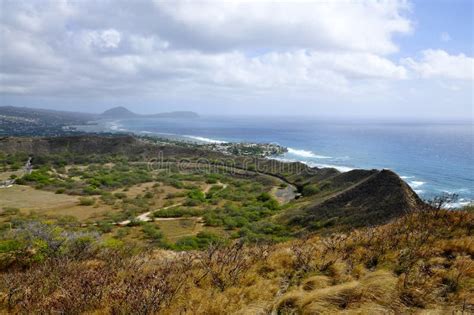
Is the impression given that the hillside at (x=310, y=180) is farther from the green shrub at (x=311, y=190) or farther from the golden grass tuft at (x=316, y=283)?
the golden grass tuft at (x=316, y=283)

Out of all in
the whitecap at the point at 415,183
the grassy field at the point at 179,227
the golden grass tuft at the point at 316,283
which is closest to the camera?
the golden grass tuft at the point at 316,283

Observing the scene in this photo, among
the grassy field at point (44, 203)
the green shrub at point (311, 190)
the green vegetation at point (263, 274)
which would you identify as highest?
the green vegetation at point (263, 274)

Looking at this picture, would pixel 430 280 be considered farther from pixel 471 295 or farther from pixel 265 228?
pixel 265 228

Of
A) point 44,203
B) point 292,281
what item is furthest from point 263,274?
point 44,203

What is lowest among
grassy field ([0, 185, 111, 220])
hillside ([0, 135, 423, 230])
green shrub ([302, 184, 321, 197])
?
grassy field ([0, 185, 111, 220])

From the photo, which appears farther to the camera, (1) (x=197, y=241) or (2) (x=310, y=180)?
(2) (x=310, y=180)

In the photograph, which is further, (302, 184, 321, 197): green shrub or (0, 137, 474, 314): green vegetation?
(302, 184, 321, 197): green shrub

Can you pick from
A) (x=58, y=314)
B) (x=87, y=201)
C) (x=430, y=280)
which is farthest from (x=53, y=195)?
(x=430, y=280)

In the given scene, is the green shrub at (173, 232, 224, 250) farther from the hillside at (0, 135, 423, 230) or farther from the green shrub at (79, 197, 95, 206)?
the green shrub at (79, 197, 95, 206)

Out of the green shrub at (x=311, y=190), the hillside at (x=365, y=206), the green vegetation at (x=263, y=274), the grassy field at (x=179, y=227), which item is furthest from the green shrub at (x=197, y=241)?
the green shrub at (x=311, y=190)

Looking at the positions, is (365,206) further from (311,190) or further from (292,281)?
(311,190)

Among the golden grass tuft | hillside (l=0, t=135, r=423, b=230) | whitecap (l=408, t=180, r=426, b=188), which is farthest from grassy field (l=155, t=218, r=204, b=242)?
whitecap (l=408, t=180, r=426, b=188)

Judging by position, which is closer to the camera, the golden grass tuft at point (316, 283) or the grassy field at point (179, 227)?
the golden grass tuft at point (316, 283)

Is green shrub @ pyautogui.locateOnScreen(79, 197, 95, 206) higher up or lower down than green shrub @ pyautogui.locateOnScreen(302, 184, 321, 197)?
lower down
